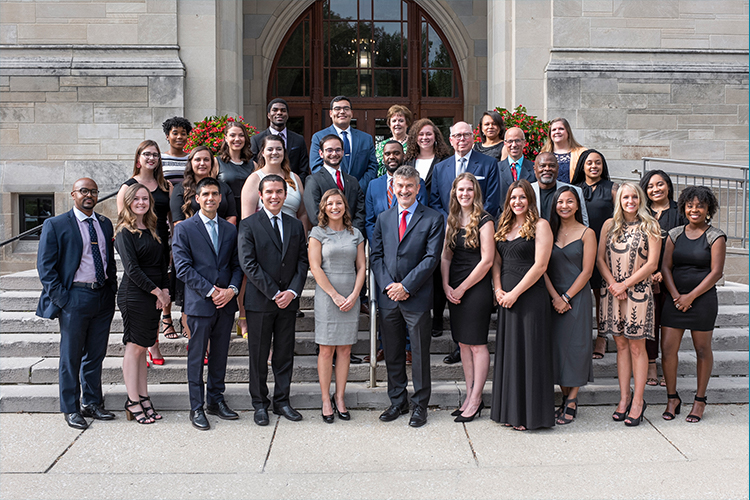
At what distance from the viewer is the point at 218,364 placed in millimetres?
5227

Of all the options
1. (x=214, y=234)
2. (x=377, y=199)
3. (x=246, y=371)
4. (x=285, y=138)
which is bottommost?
(x=246, y=371)

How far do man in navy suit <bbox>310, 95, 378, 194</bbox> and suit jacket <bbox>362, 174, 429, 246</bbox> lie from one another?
0.36m

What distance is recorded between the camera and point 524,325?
4988mm

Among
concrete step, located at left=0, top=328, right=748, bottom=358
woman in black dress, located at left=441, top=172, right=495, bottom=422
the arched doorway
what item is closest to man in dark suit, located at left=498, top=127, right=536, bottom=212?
woman in black dress, located at left=441, top=172, right=495, bottom=422

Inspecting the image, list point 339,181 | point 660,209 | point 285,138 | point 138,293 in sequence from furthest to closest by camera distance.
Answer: point 285,138 → point 339,181 → point 660,209 → point 138,293

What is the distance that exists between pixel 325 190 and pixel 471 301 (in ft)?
5.57

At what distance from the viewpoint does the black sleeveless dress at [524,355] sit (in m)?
4.93

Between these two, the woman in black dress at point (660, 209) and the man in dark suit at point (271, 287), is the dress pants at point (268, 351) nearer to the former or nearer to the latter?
the man in dark suit at point (271, 287)

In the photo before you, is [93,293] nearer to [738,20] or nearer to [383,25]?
[383,25]

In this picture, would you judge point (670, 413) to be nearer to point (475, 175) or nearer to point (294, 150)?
point (475, 175)

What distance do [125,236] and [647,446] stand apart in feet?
14.5

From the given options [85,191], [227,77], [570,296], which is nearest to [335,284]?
[570,296]

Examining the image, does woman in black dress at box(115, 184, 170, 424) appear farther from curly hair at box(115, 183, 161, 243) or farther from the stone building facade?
the stone building facade

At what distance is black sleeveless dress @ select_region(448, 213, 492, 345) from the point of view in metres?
5.15
